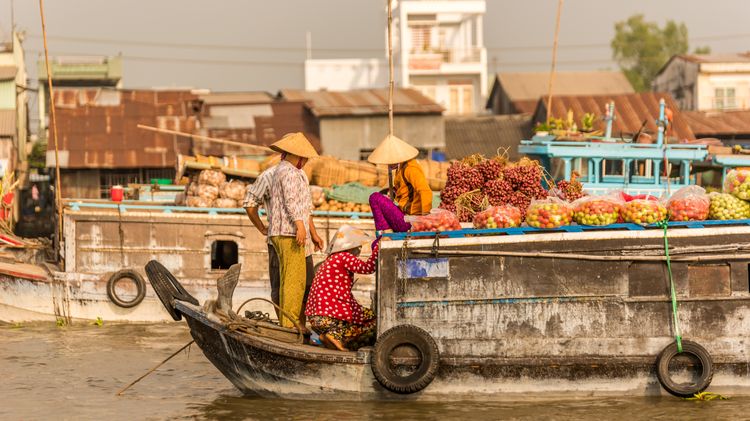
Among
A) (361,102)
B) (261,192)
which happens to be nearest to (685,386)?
(261,192)

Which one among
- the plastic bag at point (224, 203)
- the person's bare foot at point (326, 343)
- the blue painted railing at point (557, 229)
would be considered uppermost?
the plastic bag at point (224, 203)

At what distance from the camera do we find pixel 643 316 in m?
8.23

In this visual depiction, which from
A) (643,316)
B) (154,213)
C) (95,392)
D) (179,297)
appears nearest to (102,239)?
(154,213)

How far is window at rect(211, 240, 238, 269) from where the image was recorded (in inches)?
584

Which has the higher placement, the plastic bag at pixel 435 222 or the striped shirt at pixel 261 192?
the striped shirt at pixel 261 192

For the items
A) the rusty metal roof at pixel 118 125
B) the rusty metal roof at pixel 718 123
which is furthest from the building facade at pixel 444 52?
the rusty metal roof at pixel 118 125

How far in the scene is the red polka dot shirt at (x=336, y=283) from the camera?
8.44 metres

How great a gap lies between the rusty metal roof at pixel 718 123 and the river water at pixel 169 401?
19494 mm

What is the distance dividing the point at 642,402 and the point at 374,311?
7.09 feet

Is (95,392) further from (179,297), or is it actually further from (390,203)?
(390,203)

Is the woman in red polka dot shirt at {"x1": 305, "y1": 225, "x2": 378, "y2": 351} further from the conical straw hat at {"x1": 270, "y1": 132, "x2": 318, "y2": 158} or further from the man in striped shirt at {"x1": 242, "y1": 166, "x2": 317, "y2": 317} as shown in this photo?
the conical straw hat at {"x1": 270, "y1": 132, "x2": 318, "y2": 158}

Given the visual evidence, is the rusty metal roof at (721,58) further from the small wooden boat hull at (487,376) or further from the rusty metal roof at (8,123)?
the small wooden boat hull at (487,376)

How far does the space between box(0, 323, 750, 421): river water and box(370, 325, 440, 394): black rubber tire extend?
0.25 metres

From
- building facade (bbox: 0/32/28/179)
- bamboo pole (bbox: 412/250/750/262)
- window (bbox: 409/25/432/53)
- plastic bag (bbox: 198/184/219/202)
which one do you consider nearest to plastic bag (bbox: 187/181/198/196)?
plastic bag (bbox: 198/184/219/202)
